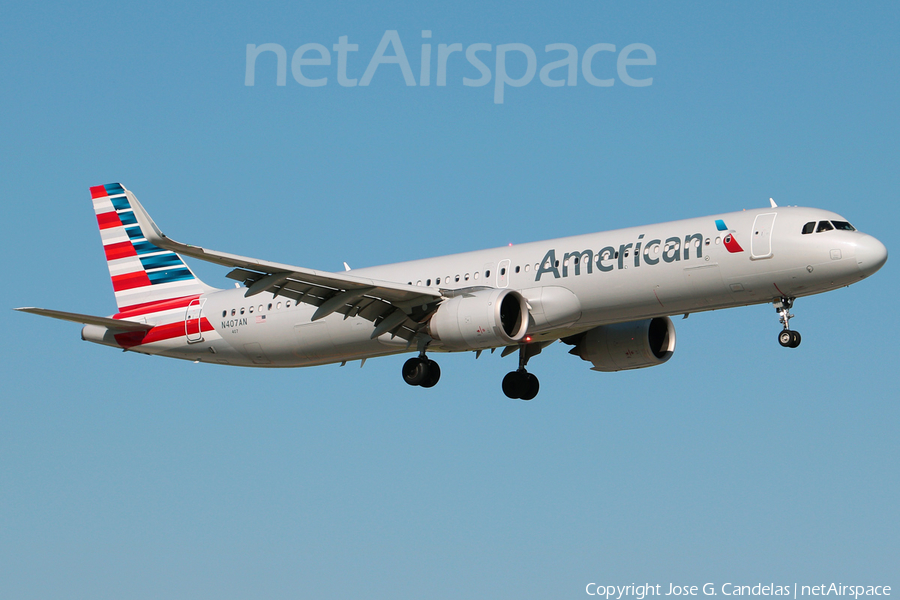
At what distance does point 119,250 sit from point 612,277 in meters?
21.0

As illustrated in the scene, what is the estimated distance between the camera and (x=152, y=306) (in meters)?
43.9

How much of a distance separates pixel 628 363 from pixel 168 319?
1676 centimetres

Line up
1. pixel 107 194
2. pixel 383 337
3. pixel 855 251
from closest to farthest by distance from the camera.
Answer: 1. pixel 855 251
2. pixel 383 337
3. pixel 107 194

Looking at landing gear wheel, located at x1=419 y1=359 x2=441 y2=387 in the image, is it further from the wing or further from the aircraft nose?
the aircraft nose

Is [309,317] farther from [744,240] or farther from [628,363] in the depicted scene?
[744,240]

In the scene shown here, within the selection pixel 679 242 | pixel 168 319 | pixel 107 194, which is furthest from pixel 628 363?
pixel 107 194

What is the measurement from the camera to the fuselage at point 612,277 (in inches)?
1291

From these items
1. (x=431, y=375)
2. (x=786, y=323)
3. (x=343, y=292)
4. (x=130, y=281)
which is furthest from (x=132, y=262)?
(x=786, y=323)

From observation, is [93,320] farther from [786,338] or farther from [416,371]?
[786,338]

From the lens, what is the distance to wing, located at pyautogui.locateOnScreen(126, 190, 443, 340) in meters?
33.4

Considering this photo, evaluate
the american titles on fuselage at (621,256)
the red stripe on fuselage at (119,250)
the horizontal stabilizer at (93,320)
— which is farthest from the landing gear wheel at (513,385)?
the red stripe on fuselage at (119,250)

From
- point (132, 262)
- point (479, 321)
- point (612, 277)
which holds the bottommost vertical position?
point (479, 321)

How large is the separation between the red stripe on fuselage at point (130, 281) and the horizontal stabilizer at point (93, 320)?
2261 millimetres

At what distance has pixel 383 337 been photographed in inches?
1521
